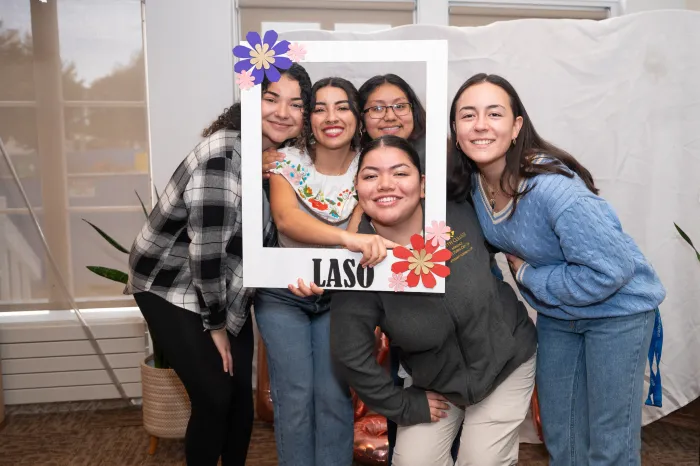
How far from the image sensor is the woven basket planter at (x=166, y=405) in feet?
7.60

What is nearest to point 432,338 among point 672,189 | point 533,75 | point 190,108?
point 533,75

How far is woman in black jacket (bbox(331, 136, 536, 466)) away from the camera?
1.31m

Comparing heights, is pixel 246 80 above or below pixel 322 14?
below

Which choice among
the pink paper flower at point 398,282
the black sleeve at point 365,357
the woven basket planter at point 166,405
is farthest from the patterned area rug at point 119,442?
the pink paper flower at point 398,282

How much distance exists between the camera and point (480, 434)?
1.43m

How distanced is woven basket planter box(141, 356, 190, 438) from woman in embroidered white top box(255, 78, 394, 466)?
939 millimetres

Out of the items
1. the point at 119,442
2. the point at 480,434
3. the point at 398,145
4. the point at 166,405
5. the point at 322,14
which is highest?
the point at 322,14

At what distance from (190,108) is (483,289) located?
1.88 m

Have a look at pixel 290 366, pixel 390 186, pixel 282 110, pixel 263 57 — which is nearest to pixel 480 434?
pixel 290 366

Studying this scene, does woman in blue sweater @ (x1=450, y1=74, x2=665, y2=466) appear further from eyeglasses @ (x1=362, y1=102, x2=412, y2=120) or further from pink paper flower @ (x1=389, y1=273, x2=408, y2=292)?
pink paper flower @ (x1=389, y1=273, x2=408, y2=292)

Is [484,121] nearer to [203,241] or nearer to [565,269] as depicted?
[565,269]

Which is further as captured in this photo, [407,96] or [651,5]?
[651,5]

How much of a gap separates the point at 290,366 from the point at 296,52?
29.2 inches

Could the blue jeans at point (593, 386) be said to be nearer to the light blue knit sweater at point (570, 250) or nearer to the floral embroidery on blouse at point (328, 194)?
the light blue knit sweater at point (570, 250)
